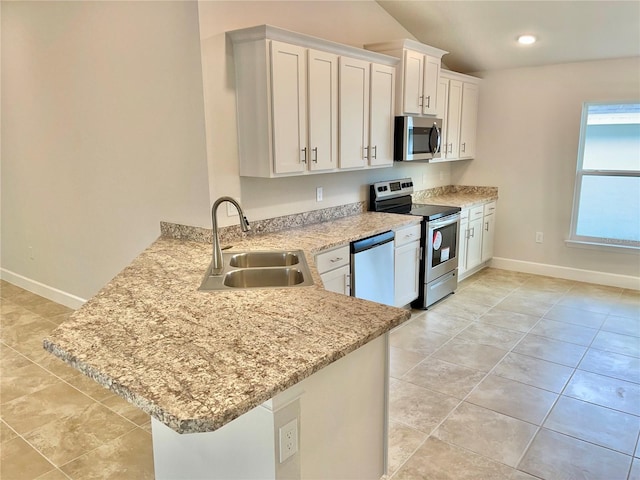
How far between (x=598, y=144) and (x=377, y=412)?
461cm

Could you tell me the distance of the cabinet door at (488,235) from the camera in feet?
18.1

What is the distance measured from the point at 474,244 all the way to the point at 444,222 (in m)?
1.05

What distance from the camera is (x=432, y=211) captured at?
4.42 meters

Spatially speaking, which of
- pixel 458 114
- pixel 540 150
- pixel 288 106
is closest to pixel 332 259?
pixel 288 106

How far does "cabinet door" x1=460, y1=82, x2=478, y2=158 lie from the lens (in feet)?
17.6

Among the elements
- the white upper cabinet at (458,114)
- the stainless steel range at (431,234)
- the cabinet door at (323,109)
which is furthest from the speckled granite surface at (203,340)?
the white upper cabinet at (458,114)

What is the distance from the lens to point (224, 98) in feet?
9.93

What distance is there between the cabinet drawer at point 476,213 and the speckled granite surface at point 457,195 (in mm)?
61

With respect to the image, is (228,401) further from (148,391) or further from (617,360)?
(617,360)

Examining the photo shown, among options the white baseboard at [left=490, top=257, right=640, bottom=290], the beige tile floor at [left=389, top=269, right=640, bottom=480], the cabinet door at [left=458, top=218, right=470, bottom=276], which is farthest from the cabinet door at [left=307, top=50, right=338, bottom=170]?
the white baseboard at [left=490, top=257, right=640, bottom=290]

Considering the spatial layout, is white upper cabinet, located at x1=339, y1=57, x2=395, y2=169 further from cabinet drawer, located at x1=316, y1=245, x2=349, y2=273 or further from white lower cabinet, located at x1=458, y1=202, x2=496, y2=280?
white lower cabinet, located at x1=458, y1=202, x2=496, y2=280

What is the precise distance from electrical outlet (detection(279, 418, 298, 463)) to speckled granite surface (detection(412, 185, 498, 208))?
154 inches

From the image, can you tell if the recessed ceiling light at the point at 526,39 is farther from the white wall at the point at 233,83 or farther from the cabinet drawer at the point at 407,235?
the cabinet drawer at the point at 407,235

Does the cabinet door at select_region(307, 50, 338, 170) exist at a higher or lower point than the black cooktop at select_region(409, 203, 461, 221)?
higher
